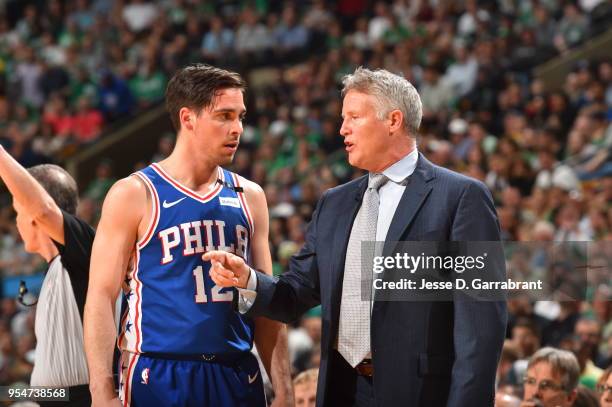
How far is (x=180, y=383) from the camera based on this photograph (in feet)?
13.7

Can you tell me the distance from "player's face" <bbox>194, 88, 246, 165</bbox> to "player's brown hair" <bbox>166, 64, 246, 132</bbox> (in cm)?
3

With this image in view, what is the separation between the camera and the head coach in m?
3.83

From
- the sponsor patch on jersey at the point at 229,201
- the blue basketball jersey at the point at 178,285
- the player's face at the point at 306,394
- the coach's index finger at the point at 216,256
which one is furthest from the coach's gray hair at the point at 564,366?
the coach's index finger at the point at 216,256

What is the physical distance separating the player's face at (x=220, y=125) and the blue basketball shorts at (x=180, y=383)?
2.88 feet

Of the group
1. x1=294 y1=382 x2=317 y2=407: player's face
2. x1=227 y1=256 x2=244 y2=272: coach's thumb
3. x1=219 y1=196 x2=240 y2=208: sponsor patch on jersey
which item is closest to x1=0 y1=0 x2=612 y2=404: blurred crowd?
x1=294 y1=382 x2=317 y2=407: player's face

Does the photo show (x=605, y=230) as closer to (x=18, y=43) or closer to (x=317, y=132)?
(x=317, y=132)

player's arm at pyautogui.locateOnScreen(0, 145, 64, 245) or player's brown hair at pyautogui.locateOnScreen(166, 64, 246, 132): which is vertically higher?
player's brown hair at pyautogui.locateOnScreen(166, 64, 246, 132)

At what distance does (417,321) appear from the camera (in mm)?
3910

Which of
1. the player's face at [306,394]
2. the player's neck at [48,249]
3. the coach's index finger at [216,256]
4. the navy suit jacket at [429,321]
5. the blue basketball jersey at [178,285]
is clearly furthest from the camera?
the player's face at [306,394]

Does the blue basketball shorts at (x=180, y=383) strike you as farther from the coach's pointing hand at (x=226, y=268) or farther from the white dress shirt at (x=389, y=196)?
the coach's pointing hand at (x=226, y=268)

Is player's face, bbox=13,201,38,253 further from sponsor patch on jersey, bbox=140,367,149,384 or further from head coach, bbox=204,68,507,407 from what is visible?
head coach, bbox=204,68,507,407

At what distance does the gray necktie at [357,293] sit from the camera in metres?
4.02

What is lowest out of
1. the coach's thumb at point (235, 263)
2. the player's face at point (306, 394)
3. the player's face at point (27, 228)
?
the player's face at point (306, 394)

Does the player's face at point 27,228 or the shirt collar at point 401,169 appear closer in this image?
the shirt collar at point 401,169
